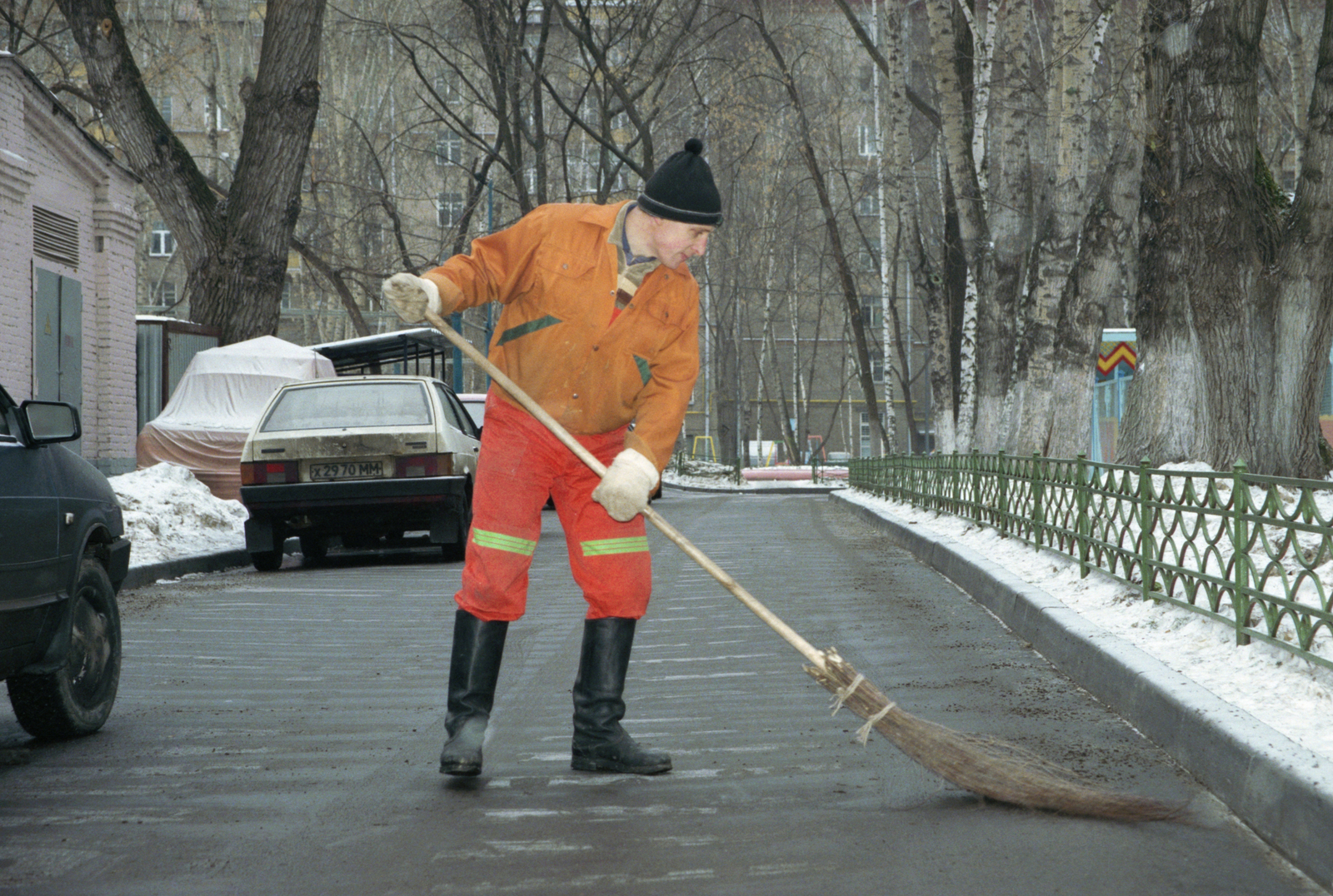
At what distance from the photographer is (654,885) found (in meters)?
3.35

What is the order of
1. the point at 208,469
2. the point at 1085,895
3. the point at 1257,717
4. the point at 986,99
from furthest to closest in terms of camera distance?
the point at 986,99 → the point at 208,469 → the point at 1257,717 → the point at 1085,895

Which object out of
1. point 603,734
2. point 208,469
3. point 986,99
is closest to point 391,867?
point 603,734

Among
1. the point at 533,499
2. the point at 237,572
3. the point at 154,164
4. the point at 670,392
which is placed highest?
the point at 154,164

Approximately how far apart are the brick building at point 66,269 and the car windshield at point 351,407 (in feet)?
16.0

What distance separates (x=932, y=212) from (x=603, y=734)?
1719 inches

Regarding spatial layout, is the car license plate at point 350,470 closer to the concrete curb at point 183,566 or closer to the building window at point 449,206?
the concrete curb at point 183,566

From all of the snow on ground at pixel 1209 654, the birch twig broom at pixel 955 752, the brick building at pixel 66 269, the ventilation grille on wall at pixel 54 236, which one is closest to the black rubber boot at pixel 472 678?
the birch twig broom at pixel 955 752

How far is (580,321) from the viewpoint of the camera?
14.7 feet

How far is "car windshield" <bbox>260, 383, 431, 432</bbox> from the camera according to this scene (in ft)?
39.7

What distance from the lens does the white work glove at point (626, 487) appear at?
168 inches

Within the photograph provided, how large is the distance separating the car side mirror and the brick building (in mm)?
11688

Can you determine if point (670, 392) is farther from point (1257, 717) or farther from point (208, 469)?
point (208, 469)

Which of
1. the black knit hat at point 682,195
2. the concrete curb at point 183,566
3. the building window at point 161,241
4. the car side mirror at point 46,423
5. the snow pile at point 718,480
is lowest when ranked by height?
the snow pile at point 718,480

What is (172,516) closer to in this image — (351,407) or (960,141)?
(351,407)
